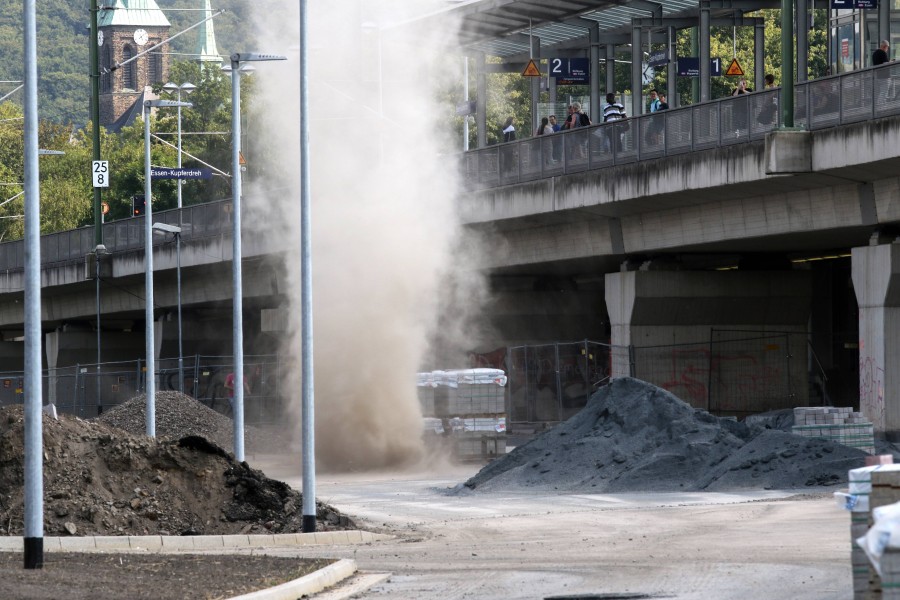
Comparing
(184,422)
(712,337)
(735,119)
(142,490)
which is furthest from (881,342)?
(184,422)

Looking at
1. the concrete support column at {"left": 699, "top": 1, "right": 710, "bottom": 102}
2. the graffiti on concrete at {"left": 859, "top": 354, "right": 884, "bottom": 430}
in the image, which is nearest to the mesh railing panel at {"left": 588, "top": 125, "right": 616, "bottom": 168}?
the concrete support column at {"left": 699, "top": 1, "right": 710, "bottom": 102}

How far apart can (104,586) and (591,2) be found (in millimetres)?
28626

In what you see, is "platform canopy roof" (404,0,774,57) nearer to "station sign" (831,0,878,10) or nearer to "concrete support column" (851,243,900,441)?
"station sign" (831,0,878,10)

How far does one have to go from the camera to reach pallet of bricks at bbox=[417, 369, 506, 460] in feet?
106

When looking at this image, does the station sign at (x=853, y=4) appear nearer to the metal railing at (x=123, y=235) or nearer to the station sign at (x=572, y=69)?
the station sign at (x=572, y=69)

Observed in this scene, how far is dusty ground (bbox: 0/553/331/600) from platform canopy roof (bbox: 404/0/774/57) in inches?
928

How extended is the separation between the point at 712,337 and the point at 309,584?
24.8 metres

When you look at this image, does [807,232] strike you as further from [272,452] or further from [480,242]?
[272,452]

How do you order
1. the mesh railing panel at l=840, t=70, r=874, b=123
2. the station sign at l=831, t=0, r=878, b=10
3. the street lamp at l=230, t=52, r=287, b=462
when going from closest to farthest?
the street lamp at l=230, t=52, r=287, b=462, the mesh railing panel at l=840, t=70, r=874, b=123, the station sign at l=831, t=0, r=878, b=10

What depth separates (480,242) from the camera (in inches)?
1567

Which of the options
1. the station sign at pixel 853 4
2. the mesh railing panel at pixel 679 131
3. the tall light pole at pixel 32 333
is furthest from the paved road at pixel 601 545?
the station sign at pixel 853 4

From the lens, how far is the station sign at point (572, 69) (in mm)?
43375

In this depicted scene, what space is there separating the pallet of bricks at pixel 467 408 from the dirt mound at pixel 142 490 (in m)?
12.0

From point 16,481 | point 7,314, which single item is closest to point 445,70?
point 16,481
